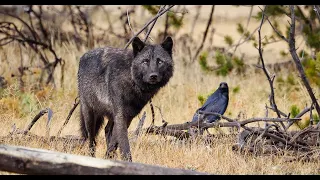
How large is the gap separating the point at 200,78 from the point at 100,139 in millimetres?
4043

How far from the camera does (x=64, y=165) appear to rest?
15.2 feet

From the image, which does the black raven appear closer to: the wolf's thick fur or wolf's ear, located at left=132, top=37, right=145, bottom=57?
the wolf's thick fur

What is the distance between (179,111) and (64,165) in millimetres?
5214

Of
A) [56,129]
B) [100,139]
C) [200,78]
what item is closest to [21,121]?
[56,129]

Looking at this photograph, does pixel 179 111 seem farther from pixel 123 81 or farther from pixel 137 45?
pixel 137 45

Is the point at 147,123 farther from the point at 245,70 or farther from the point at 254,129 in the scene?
the point at 245,70

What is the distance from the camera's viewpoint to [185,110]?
9.89 meters

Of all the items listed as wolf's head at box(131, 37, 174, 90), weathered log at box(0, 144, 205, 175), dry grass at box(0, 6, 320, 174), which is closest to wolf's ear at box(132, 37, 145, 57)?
wolf's head at box(131, 37, 174, 90)

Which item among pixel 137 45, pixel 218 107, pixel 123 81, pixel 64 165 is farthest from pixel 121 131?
pixel 64 165

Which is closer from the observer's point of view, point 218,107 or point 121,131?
point 121,131

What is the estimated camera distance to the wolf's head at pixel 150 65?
21.9 ft

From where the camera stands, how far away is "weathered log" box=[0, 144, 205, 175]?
4.57m

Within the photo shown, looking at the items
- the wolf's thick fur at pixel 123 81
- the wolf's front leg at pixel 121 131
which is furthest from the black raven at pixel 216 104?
the wolf's front leg at pixel 121 131

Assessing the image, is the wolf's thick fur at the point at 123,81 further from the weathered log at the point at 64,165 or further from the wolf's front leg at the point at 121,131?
the weathered log at the point at 64,165
